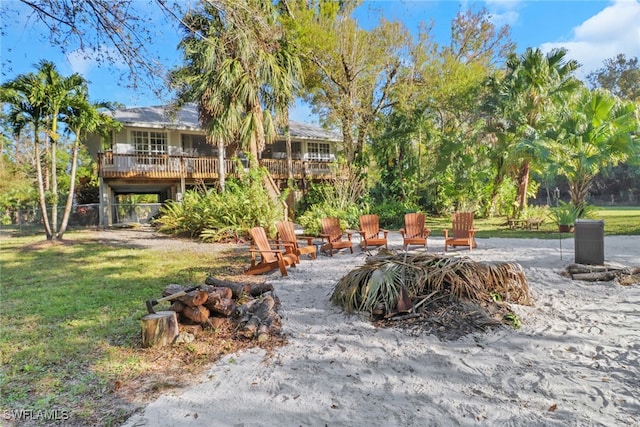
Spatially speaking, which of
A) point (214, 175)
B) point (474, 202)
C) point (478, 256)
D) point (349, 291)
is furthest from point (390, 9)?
point (349, 291)

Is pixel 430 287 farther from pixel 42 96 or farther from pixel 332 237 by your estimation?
pixel 42 96

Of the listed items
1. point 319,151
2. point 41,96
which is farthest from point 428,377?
point 319,151

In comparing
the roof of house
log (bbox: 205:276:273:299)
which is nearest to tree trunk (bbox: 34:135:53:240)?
the roof of house

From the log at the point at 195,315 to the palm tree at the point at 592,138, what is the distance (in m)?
11.1

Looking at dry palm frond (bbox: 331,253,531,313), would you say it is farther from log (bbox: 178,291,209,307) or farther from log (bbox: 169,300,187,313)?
log (bbox: 169,300,187,313)

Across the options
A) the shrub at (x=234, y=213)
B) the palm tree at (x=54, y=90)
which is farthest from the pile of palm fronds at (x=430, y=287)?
the palm tree at (x=54, y=90)

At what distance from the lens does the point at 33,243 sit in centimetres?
1173

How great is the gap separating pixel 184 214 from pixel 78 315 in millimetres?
8589

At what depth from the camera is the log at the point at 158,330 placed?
3596mm

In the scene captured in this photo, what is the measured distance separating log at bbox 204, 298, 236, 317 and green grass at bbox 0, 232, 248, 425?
0.70 meters

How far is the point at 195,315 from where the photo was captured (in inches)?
160

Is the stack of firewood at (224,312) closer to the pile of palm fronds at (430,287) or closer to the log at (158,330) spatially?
the log at (158,330)

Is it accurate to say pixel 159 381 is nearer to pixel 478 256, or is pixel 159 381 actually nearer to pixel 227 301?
pixel 227 301

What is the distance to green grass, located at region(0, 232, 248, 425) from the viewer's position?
2.80 m
